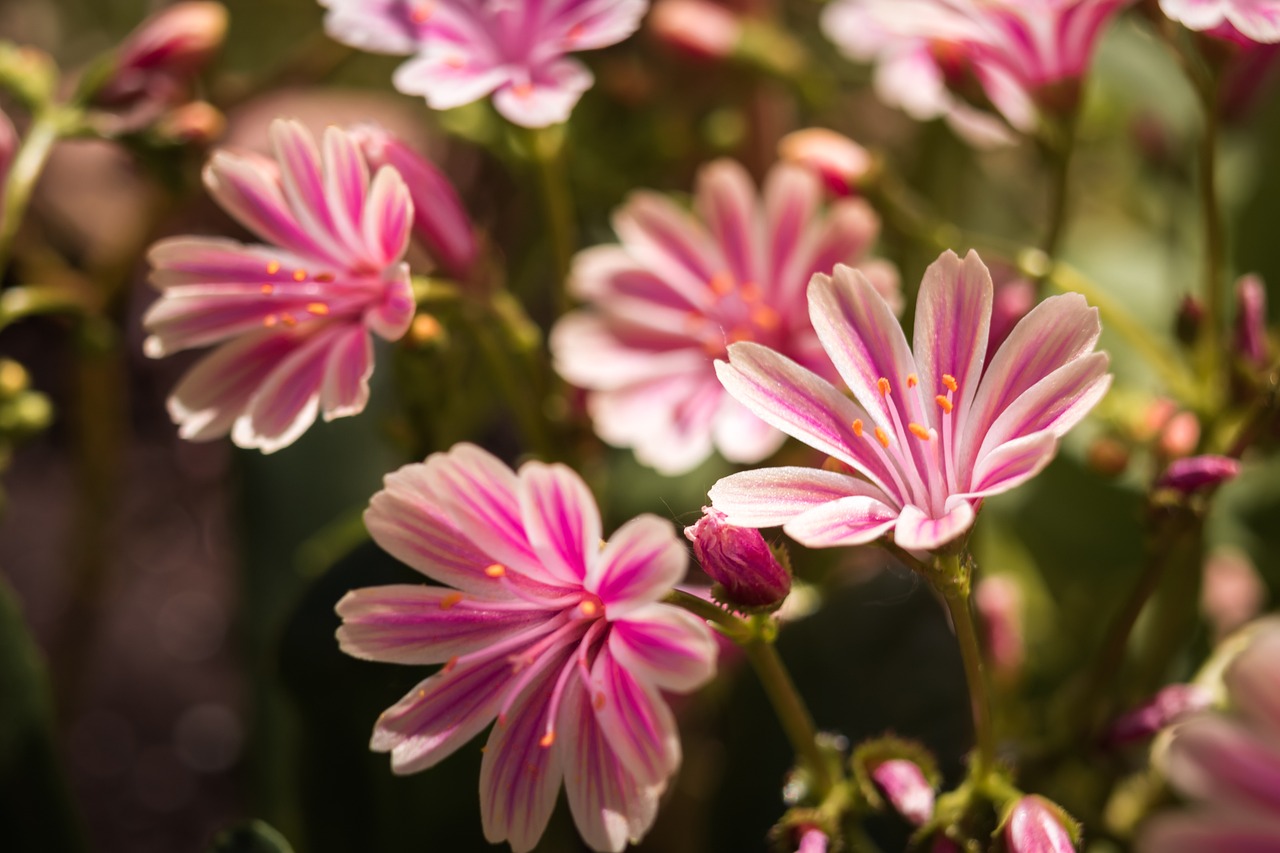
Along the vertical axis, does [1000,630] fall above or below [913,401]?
below

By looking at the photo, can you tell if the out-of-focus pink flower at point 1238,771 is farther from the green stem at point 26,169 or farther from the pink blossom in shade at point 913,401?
the green stem at point 26,169

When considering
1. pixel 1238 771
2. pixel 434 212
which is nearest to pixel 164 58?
pixel 434 212

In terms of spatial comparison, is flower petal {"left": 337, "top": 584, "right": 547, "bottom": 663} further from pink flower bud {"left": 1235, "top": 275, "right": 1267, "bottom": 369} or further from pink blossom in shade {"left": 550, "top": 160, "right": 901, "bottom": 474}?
pink flower bud {"left": 1235, "top": 275, "right": 1267, "bottom": 369}

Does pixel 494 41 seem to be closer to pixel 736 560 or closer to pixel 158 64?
pixel 158 64

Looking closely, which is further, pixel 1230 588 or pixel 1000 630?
pixel 1230 588

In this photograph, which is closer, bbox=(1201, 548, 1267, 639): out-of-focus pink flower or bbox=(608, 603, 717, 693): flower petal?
bbox=(608, 603, 717, 693): flower petal

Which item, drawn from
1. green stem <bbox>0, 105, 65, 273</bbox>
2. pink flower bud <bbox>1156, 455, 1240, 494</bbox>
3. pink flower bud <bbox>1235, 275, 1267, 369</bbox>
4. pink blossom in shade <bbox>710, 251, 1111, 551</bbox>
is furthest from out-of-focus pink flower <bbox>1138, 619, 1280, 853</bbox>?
green stem <bbox>0, 105, 65, 273</bbox>
